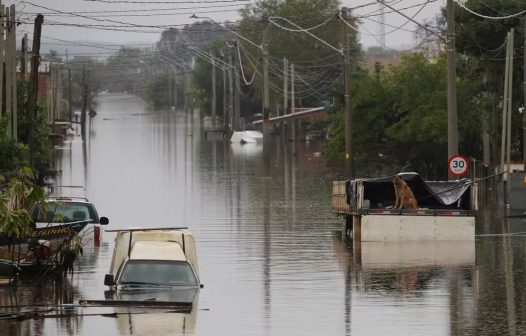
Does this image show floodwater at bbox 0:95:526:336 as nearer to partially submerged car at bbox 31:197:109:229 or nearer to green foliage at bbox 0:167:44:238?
partially submerged car at bbox 31:197:109:229

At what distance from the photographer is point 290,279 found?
28.8 meters

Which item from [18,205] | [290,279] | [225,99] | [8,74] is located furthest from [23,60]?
[225,99]

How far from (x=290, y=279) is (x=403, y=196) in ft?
23.1

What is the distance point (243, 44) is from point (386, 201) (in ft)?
419

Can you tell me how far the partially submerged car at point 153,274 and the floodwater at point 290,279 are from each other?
522 millimetres

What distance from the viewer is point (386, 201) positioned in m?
38.4

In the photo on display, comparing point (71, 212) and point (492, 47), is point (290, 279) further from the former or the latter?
point (492, 47)

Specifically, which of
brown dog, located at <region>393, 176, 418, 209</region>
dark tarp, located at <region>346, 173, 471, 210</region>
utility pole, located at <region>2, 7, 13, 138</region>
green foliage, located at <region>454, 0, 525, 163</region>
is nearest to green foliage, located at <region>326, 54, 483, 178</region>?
green foliage, located at <region>454, 0, 525, 163</region>

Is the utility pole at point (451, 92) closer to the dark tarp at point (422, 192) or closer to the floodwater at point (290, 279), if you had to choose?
the dark tarp at point (422, 192)

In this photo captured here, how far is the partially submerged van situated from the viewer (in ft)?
81.6

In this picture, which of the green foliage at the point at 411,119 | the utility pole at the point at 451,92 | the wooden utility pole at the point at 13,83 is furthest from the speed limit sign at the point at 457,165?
the green foliage at the point at 411,119

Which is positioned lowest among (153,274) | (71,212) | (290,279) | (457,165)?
(290,279)

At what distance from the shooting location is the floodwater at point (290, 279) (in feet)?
73.7

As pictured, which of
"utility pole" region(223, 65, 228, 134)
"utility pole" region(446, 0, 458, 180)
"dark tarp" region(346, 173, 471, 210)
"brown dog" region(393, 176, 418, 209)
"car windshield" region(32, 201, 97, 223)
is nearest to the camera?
"car windshield" region(32, 201, 97, 223)
